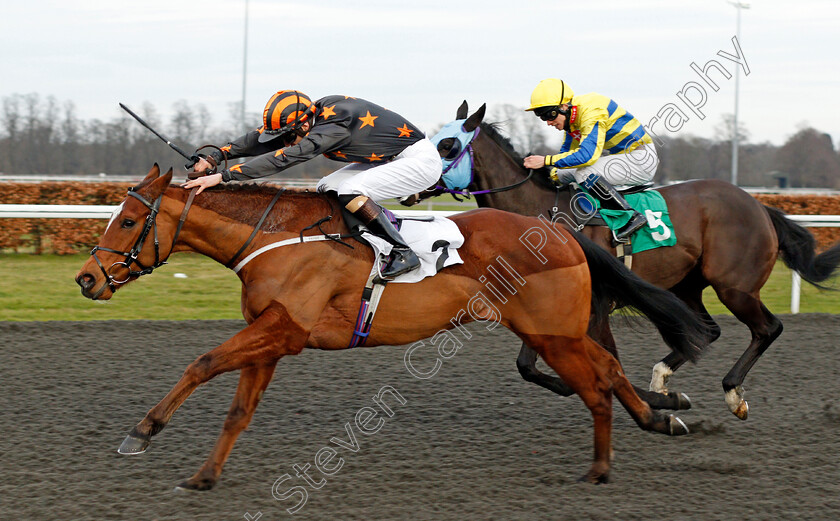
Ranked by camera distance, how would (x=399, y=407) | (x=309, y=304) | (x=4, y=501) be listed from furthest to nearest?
(x=399, y=407) < (x=309, y=304) < (x=4, y=501)

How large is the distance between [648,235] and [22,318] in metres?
A: 5.58

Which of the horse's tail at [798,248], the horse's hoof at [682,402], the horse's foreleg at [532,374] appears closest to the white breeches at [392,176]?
the horse's foreleg at [532,374]

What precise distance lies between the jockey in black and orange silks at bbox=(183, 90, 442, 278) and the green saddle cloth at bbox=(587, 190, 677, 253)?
1.34 metres

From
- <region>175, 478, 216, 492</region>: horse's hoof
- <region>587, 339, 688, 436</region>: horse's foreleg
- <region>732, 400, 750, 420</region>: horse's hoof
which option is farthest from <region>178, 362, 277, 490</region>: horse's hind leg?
<region>732, 400, 750, 420</region>: horse's hoof

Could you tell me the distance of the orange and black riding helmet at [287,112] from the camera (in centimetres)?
371

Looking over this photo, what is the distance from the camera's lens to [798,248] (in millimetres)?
5473

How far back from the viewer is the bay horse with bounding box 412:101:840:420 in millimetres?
5023

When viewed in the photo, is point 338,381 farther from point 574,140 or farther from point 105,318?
point 105,318

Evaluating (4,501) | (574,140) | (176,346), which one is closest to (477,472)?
(4,501)

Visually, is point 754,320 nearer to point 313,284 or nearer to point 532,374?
point 532,374

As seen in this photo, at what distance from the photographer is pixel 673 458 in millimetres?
3910

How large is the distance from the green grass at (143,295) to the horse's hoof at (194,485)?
4391mm

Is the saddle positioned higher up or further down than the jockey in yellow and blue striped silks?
further down

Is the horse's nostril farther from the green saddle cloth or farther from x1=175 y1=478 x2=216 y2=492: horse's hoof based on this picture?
the green saddle cloth
